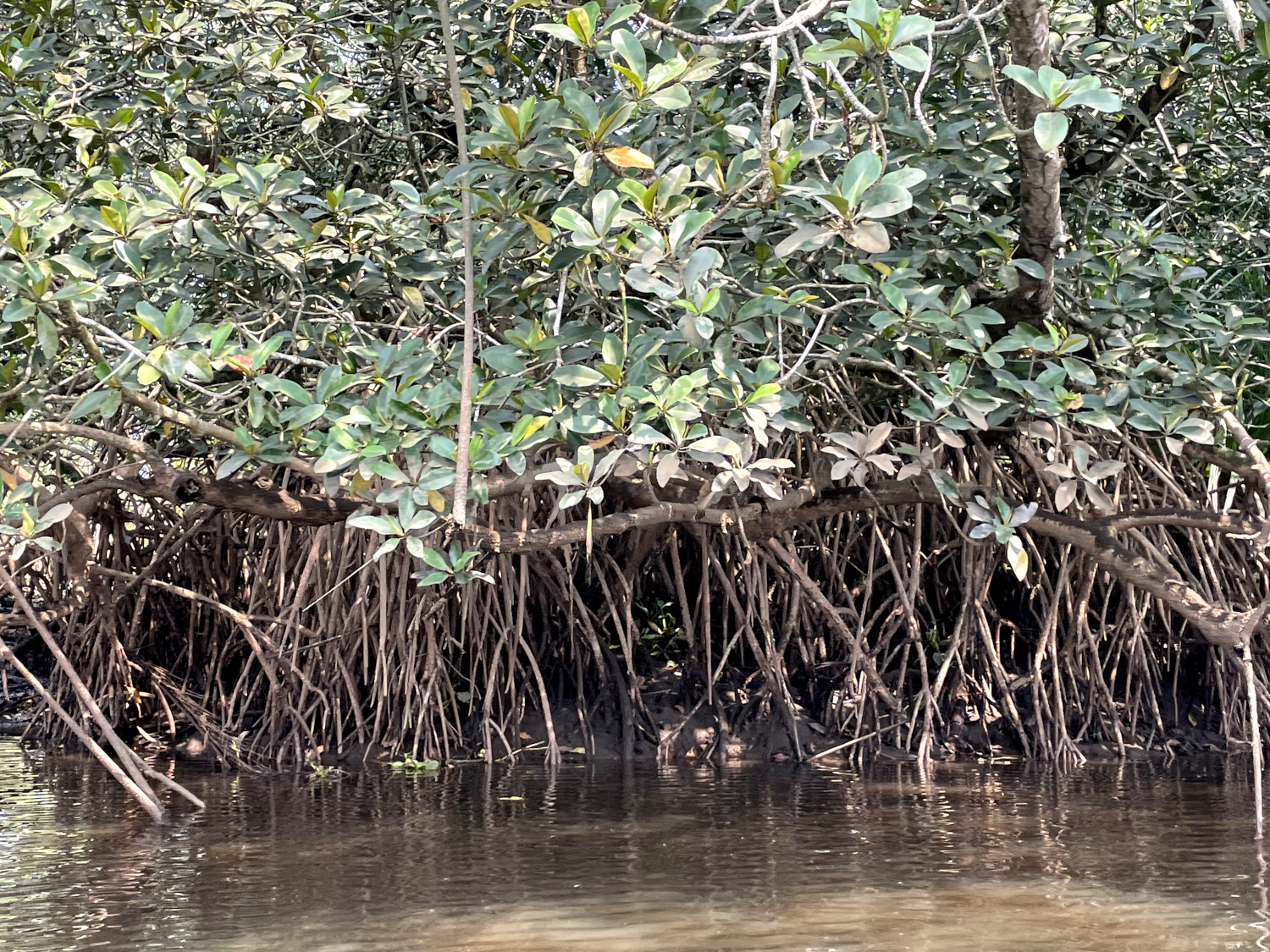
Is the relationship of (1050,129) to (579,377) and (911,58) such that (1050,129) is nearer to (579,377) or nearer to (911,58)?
(911,58)

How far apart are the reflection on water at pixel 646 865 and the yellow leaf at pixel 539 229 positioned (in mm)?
1512

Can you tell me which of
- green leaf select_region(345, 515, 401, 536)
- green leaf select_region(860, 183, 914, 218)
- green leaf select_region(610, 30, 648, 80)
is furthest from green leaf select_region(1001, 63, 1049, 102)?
green leaf select_region(345, 515, 401, 536)

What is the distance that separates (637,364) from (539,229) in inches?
15.6

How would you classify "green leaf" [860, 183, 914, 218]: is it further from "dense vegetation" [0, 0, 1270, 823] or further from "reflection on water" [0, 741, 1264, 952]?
"reflection on water" [0, 741, 1264, 952]

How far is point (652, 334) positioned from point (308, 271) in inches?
50.4

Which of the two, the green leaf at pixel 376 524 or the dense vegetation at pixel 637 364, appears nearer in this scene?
the green leaf at pixel 376 524

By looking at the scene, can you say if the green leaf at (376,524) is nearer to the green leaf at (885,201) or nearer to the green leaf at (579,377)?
the green leaf at (579,377)

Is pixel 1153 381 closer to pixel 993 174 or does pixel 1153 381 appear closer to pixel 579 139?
pixel 993 174

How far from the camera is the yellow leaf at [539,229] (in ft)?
10.3

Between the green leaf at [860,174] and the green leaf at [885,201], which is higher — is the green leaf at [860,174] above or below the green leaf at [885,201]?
above

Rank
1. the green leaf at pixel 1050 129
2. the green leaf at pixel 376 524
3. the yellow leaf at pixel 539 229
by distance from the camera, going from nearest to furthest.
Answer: the green leaf at pixel 1050 129 → the green leaf at pixel 376 524 → the yellow leaf at pixel 539 229

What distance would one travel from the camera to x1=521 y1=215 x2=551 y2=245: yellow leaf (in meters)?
3.15

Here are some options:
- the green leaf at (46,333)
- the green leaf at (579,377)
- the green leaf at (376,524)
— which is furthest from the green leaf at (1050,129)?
the green leaf at (46,333)

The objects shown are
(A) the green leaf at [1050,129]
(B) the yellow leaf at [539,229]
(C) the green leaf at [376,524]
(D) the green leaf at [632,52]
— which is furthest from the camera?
(B) the yellow leaf at [539,229]
